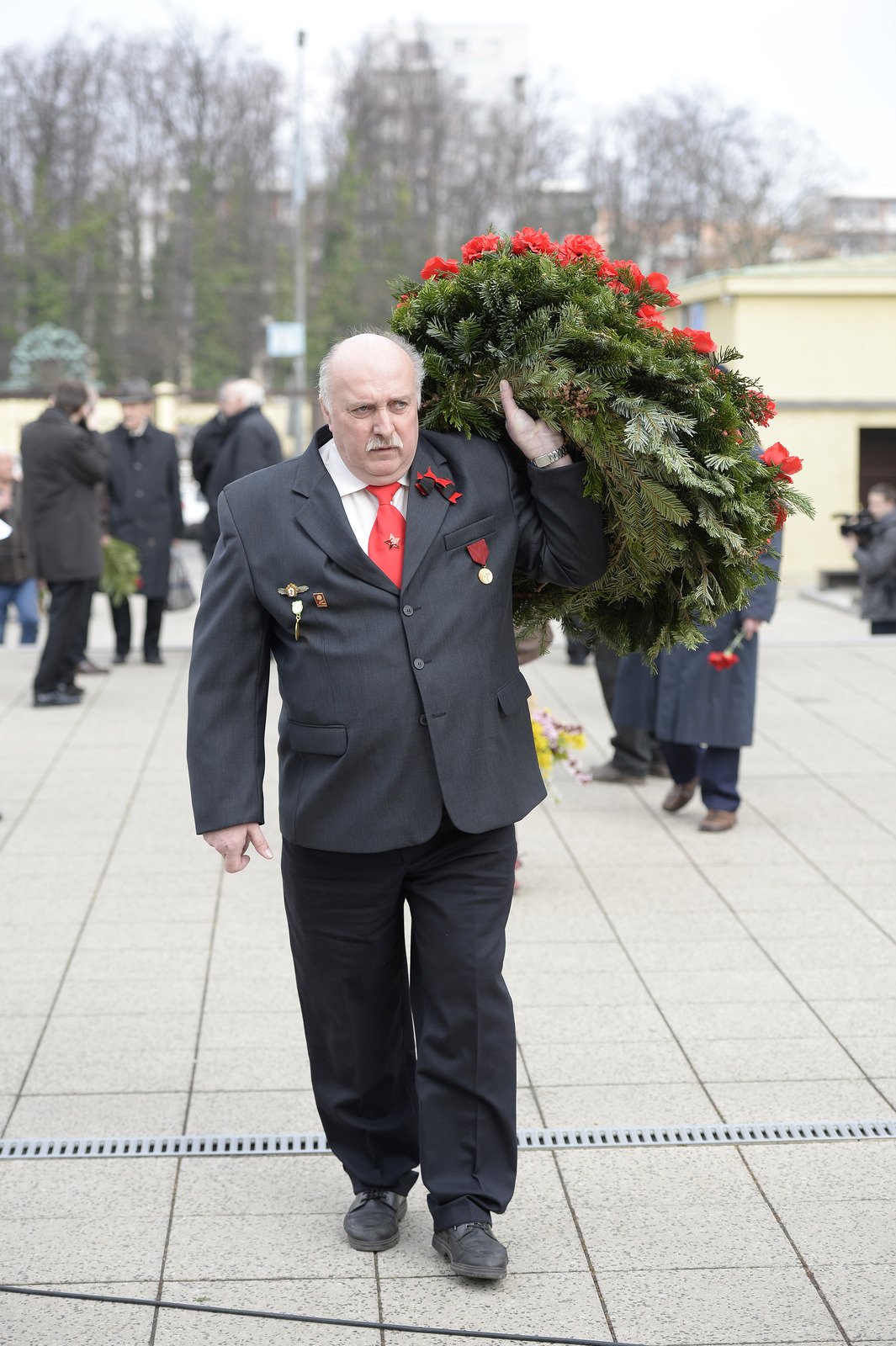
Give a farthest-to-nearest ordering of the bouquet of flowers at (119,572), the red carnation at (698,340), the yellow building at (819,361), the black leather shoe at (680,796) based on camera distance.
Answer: the yellow building at (819,361)
the bouquet of flowers at (119,572)
the black leather shoe at (680,796)
the red carnation at (698,340)

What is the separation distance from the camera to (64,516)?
10.3 meters

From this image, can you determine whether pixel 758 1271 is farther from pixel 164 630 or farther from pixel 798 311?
pixel 798 311

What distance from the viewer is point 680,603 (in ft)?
11.5

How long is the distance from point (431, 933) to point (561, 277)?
4.60 feet

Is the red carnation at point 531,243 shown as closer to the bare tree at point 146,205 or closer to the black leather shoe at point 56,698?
the black leather shoe at point 56,698

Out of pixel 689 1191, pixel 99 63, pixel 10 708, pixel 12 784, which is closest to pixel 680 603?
pixel 689 1191

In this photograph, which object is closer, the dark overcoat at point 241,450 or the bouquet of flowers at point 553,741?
the bouquet of flowers at point 553,741

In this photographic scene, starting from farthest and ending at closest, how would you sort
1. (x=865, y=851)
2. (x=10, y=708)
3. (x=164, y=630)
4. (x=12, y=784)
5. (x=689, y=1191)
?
(x=164, y=630) < (x=10, y=708) < (x=12, y=784) < (x=865, y=851) < (x=689, y=1191)

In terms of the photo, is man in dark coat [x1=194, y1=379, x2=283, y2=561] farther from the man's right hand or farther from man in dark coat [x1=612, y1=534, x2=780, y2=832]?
the man's right hand

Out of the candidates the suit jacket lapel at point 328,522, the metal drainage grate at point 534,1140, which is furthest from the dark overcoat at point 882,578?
the suit jacket lapel at point 328,522

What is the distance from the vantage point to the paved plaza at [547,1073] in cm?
326

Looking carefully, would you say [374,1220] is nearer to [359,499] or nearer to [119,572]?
[359,499]

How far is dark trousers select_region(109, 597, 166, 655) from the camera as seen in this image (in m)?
11.8

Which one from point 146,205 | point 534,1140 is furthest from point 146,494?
point 146,205
